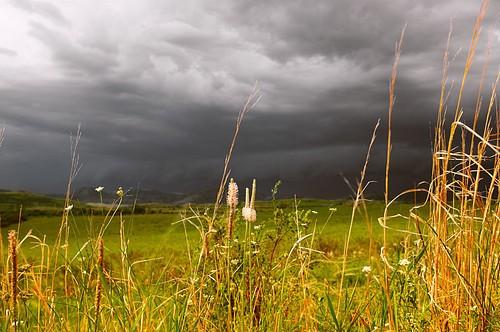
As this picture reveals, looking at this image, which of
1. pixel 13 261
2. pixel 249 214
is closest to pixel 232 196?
pixel 249 214

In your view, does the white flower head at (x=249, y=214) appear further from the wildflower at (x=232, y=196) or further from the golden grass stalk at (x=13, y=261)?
the golden grass stalk at (x=13, y=261)

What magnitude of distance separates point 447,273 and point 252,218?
118cm

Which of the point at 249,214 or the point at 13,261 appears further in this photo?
the point at 249,214

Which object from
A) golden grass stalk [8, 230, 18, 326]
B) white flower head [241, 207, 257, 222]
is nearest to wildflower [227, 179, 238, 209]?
white flower head [241, 207, 257, 222]

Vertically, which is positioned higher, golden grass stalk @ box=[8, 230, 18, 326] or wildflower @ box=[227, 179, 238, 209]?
wildflower @ box=[227, 179, 238, 209]

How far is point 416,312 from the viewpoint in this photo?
3.10 m

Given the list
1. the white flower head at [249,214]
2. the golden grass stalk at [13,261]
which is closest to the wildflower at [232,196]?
the white flower head at [249,214]

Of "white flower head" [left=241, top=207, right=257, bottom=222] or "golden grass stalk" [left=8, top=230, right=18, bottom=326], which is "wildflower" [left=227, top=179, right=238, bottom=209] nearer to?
"white flower head" [left=241, top=207, right=257, bottom=222]

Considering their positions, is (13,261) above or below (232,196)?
below

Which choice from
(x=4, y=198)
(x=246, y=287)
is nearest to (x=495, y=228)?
(x=246, y=287)

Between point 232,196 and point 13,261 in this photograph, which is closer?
point 13,261

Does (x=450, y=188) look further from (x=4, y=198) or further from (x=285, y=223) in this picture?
(x=4, y=198)

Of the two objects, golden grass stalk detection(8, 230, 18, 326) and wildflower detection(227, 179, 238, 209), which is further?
wildflower detection(227, 179, 238, 209)

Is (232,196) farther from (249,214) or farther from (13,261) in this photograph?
(13,261)
